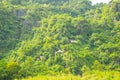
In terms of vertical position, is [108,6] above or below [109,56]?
above

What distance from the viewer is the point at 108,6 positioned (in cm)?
4044

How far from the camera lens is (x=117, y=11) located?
38438mm

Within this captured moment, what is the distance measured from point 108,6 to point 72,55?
12.7 metres

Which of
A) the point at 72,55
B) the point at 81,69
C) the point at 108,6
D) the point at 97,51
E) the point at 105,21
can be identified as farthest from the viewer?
the point at 108,6

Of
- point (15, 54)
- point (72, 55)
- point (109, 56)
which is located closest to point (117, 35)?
point (109, 56)

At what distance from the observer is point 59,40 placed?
33906mm

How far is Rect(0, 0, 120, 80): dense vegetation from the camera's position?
3012 centimetres

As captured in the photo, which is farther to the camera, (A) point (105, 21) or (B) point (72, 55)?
(A) point (105, 21)

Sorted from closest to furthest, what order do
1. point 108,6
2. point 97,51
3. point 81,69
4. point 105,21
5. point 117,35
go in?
1. point 81,69
2. point 97,51
3. point 117,35
4. point 105,21
5. point 108,6

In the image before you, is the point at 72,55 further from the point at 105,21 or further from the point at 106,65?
the point at 105,21

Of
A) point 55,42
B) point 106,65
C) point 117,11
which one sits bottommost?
point 106,65

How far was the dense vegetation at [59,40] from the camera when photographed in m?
30.1

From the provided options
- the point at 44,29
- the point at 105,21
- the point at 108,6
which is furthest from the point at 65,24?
the point at 108,6

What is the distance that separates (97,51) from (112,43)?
2153 millimetres
